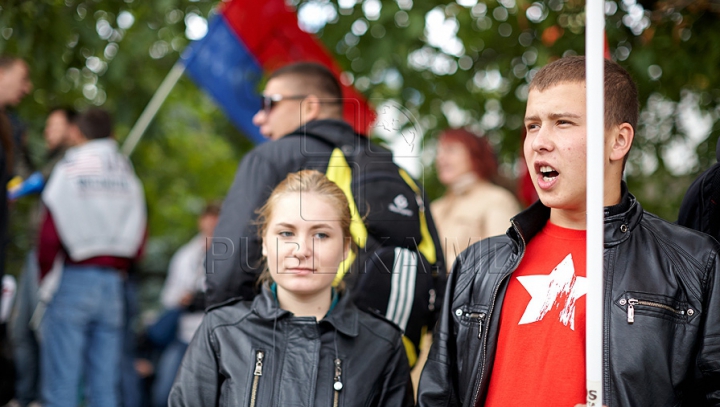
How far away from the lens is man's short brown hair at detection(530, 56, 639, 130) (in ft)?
7.39

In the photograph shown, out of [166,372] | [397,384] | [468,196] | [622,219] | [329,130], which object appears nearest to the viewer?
[622,219]

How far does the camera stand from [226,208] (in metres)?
3.16

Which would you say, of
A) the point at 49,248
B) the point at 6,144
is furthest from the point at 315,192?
the point at 49,248

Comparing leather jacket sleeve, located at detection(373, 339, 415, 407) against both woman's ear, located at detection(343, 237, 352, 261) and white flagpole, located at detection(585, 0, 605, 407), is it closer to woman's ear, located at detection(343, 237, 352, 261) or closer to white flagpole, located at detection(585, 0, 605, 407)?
woman's ear, located at detection(343, 237, 352, 261)

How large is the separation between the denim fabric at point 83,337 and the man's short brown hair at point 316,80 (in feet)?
6.97

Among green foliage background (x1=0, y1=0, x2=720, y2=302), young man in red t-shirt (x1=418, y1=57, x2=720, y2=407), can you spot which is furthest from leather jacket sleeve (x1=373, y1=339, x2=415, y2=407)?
green foliage background (x1=0, y1=0, x2=720, y2=302)

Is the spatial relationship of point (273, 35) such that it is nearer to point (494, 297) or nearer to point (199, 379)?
point (199, 379)

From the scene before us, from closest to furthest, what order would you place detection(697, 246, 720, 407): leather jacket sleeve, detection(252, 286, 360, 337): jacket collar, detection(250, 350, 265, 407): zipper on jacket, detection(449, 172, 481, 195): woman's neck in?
1. detection(697, 246, 720, 407): leather jacket sleeve
2. detection(250, 350, 265, 407): zipper on jacket
3. detection(252, 286, 360, 337): jacket collar
4. detection(449, 172, 481, 195): woman's neck

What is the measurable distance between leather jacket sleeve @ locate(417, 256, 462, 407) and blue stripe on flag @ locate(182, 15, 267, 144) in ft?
11.7

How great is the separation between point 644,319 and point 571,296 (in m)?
0.21

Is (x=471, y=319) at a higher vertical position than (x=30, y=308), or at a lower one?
higher

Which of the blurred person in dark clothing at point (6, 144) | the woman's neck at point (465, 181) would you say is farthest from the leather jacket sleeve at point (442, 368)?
the woman's neck at point (465, 181)

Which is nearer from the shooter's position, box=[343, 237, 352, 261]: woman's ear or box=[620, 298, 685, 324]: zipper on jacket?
box=[620, 298, 685, 324]: zipper on jacket

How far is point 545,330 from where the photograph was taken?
2227 millimetres
